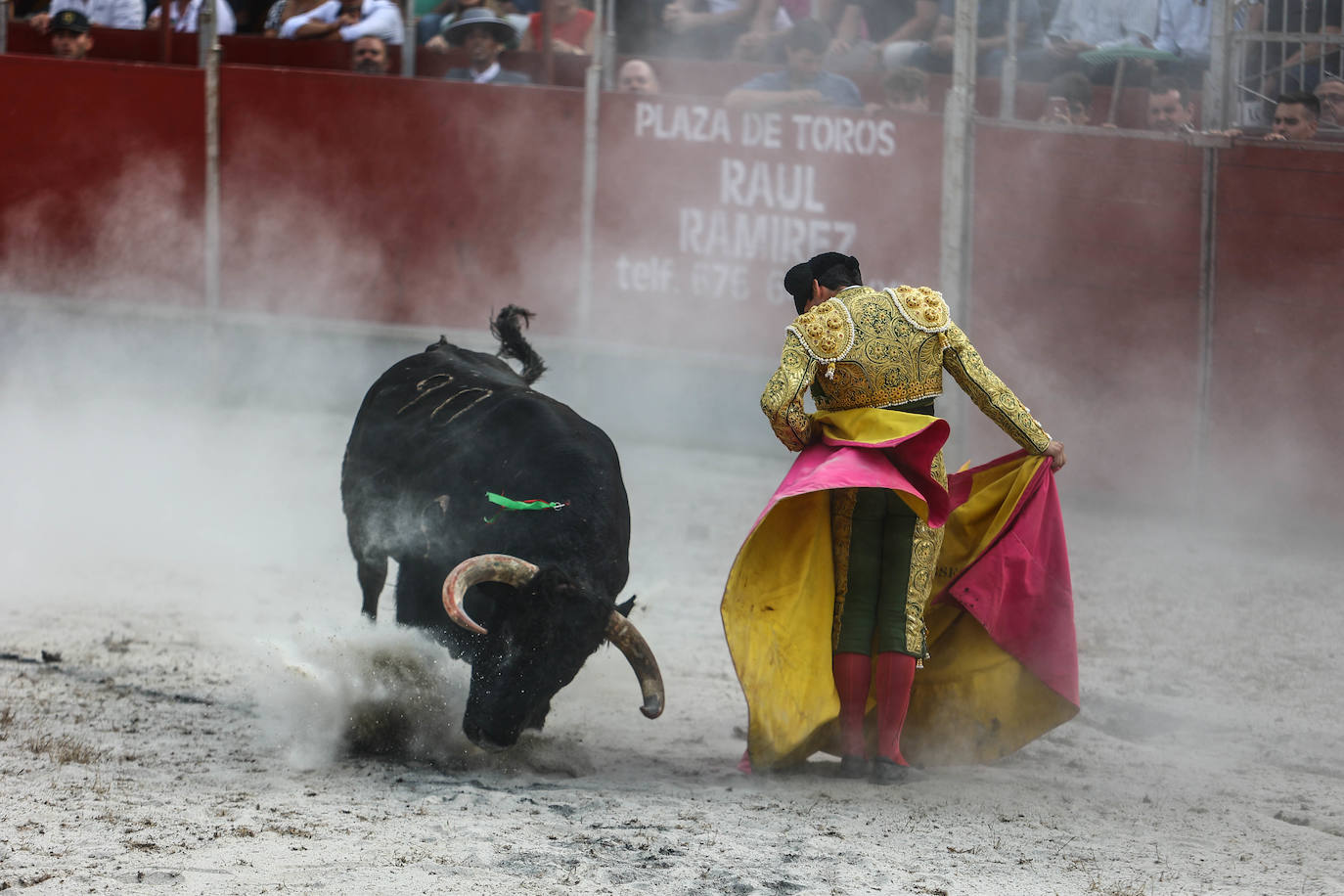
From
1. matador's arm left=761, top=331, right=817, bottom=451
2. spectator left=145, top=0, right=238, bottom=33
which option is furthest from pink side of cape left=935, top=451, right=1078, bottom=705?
spectator left=145, top=0, right=238, bottom=33

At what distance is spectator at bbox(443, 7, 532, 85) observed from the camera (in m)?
8.46

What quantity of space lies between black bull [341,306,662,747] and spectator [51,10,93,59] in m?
4.95

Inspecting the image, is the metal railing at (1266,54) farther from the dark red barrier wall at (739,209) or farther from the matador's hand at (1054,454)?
the matador's hand at (1054,454)

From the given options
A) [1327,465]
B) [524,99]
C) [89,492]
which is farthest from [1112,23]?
[89,492]

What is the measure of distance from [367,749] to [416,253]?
5.11 meters

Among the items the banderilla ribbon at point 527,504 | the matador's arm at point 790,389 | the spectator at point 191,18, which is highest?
the spectator at point 191,18

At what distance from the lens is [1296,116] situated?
6.58m

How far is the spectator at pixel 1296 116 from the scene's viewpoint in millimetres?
6520

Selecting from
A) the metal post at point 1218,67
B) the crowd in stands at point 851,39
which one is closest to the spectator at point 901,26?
the crowd in stands at point 851,39

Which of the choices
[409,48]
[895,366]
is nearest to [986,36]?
[409,48]

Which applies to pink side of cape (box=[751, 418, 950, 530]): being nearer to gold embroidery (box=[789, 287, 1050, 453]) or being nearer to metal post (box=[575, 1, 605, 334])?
gold embroidery (box=[789, 287, 1050, 453])

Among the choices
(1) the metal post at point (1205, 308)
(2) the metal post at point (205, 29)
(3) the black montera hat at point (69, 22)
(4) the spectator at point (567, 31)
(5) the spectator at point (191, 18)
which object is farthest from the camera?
(5) the spectator at point (191, 18)

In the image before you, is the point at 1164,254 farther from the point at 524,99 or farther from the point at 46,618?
the point at 46,618

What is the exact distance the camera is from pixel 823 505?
3.92 m
